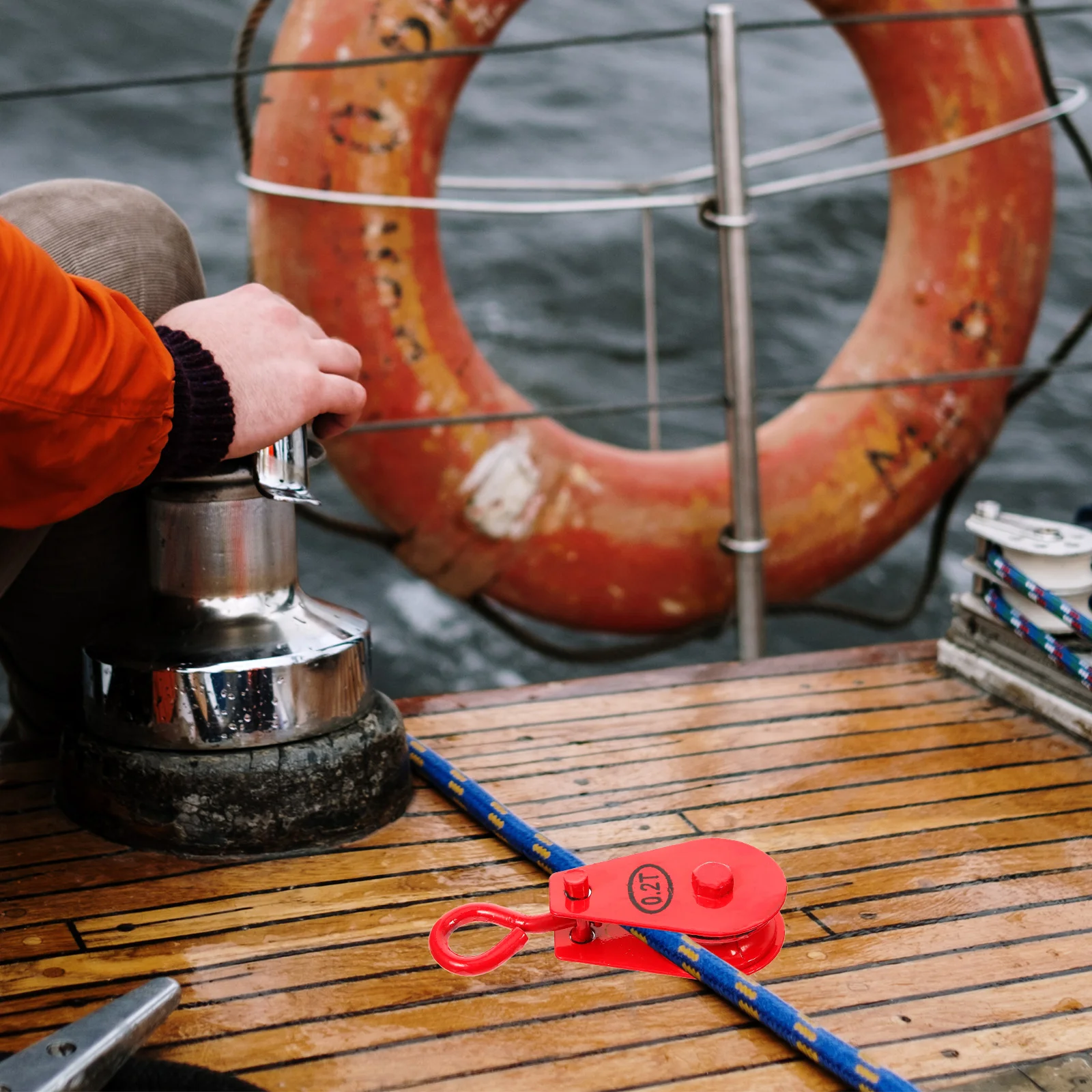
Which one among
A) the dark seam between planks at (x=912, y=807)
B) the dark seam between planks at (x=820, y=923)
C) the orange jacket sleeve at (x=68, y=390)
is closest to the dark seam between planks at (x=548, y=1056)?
the dark seam between planks at (x=820, y=923)

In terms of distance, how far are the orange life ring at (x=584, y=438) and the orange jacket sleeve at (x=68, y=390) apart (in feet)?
3.14

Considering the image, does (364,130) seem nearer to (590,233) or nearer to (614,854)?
(614,854)

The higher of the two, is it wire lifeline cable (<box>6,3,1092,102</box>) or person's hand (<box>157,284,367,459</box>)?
wire lifeline cable (<box>6,3,1092,102</box>)

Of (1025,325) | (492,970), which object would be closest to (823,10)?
(1025,325)

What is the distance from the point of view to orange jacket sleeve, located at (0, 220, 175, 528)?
67 cm

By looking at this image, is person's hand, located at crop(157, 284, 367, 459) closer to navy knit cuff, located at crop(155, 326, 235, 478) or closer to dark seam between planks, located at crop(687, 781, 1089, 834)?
navy knit cuff, located at crop(155, 326, 235, 478)

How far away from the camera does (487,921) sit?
790 millimetres

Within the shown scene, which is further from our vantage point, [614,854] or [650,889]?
[614,854]

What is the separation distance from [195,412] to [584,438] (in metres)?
1.13

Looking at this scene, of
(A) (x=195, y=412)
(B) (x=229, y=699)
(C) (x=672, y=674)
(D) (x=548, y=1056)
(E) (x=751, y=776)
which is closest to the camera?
(D) (x=548, y=1056)

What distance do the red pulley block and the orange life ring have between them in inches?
40.5

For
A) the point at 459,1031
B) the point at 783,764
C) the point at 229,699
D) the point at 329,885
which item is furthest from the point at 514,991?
the point at 783,764

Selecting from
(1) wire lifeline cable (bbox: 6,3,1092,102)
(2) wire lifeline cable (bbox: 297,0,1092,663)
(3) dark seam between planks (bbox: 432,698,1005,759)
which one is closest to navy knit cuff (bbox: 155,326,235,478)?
(3) dark seam between planks (bbox: 432,698,1005,759)

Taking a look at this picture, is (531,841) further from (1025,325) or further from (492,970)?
(1025,325)
